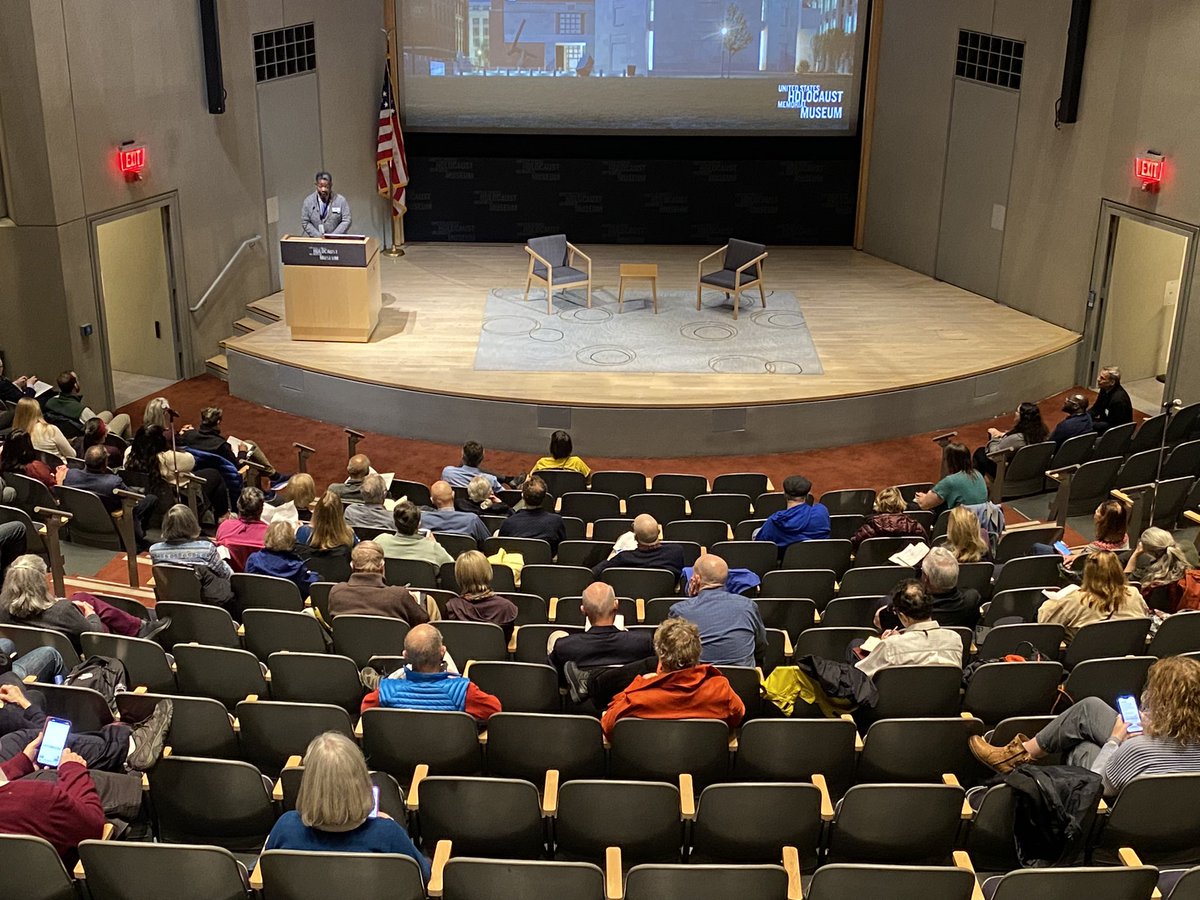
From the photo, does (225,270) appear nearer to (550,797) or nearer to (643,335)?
(643,335)

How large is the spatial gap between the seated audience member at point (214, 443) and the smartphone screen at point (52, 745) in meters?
4.83

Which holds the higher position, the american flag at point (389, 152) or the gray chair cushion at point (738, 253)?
the american flag at point (389, 152)

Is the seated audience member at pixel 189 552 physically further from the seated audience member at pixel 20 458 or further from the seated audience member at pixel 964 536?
the seated audience member at pixel 964 536

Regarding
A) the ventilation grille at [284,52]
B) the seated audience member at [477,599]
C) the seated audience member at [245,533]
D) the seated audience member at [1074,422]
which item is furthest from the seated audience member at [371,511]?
the ventilation grille at [284,52]

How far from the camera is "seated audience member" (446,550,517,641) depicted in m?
5.88

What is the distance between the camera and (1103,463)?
921 cm

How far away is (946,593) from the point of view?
5.88 m

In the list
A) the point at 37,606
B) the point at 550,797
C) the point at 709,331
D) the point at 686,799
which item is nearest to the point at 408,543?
the point at 37,606

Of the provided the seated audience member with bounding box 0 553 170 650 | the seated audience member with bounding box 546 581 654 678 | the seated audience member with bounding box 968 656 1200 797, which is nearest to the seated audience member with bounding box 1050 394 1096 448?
the seated audience member with bounding box 968 656 1200 797

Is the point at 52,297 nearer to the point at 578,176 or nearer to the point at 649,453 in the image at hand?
the point at 649,453

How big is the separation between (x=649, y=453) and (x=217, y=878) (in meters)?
7.83

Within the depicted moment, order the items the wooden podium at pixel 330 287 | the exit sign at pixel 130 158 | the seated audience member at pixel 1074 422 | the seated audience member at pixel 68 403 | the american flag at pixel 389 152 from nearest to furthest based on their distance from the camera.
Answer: the seated audience member at pixel 1074 422 < the seated audience member at pixel 68 403 < the exit sign at pixel 130 158 < the wooden podium at pixel 330 287 < the american flag at pixel 389 152

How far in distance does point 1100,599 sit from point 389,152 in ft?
38.5

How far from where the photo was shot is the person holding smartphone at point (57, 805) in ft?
12.9
